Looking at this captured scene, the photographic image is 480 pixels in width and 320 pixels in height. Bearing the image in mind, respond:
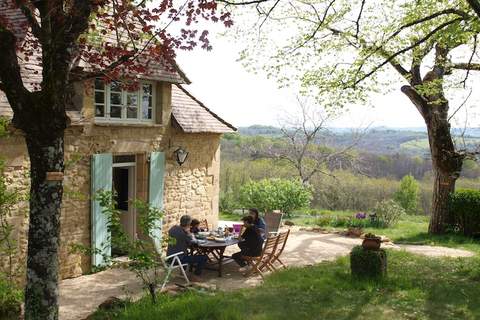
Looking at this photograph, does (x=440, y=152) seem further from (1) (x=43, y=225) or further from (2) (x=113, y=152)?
(1) (x=43, y=225)

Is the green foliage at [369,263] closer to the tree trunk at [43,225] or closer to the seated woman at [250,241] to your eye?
the seated woman at [250,241]

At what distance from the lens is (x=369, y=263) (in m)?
8.12

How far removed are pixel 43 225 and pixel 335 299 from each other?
4.42 meters

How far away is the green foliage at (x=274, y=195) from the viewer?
17172 millimetres

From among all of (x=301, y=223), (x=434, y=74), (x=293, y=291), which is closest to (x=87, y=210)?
(x=293, y=291)

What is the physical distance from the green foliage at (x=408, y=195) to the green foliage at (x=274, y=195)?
1822 cm

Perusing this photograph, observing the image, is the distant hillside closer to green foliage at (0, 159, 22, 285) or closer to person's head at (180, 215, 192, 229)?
person's head at (180, 215, 192, 229)

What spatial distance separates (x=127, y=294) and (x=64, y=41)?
466cm

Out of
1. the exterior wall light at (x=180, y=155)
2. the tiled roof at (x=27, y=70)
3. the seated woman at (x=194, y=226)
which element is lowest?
the seated woman at (x=194, y=226)

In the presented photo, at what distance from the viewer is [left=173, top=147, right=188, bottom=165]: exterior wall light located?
1120 cm

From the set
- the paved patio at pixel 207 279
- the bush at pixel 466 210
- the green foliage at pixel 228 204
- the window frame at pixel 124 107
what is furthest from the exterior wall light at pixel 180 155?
the green foliage at pixel 228 204

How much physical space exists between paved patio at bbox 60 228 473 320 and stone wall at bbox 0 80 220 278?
1.96 ft

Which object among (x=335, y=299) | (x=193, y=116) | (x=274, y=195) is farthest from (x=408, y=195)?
(x=335, y=299)

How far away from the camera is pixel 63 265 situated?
29.3 ft
